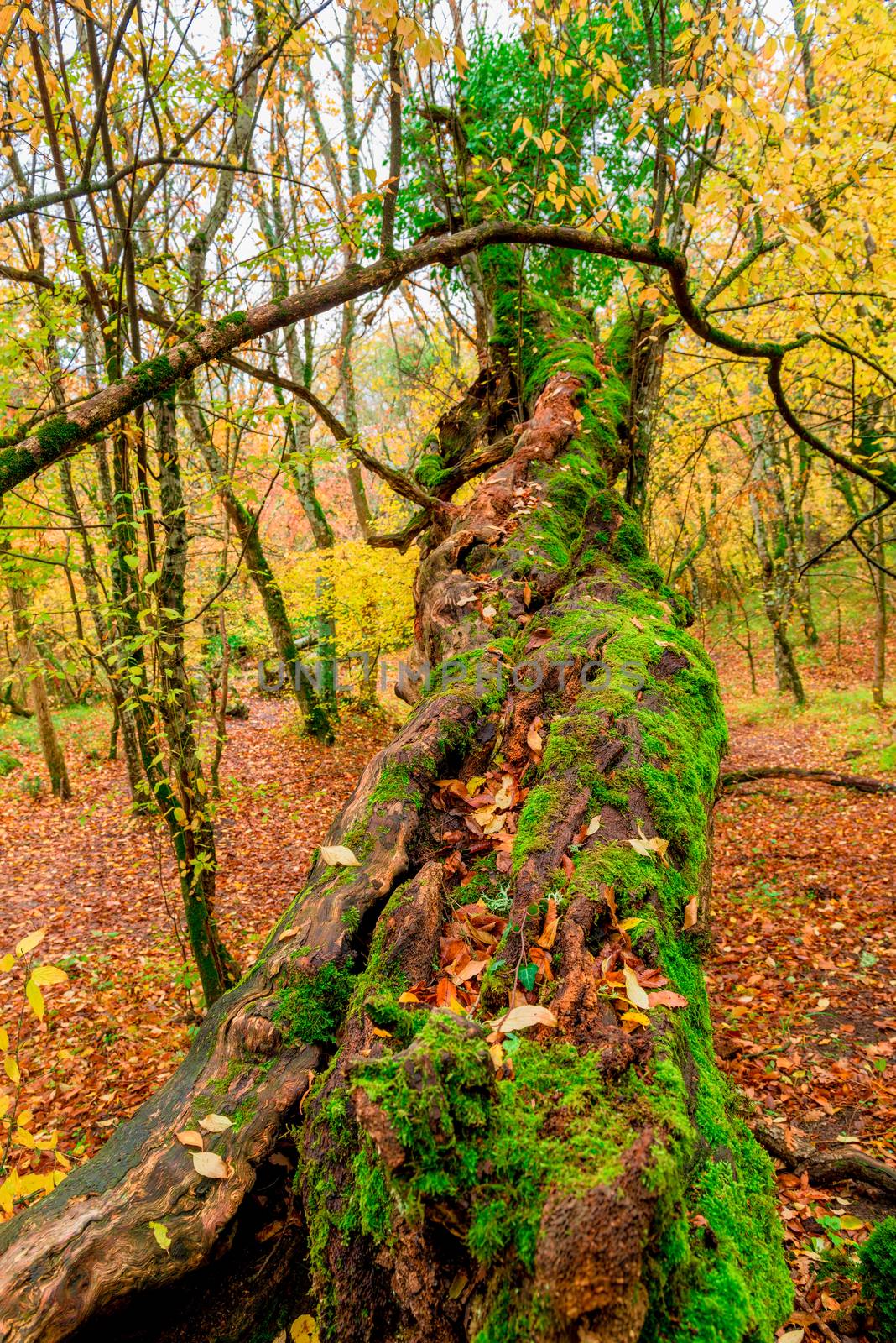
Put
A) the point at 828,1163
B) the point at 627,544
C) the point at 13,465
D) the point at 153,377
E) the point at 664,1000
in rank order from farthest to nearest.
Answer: the point at 627,544, the point at 828,1163, the point at 153,377, the point at 13,465, the point at 664,1000

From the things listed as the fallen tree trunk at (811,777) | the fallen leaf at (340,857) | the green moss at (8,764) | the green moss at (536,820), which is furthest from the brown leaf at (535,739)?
the green moss at (8,764)

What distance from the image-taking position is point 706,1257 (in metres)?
1.20

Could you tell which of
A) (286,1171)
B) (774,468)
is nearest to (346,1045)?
(286,1171)

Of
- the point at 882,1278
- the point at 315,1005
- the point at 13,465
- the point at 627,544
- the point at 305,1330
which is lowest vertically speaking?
the point at 882,1278

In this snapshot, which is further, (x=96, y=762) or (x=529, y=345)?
(x=96, y=762)

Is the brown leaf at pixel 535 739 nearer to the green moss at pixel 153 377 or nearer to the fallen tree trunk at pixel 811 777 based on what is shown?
the green moss at pixel 153 377

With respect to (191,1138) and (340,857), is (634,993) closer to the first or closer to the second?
(340,857)

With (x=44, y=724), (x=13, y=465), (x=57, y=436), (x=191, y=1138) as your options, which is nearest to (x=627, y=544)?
(x=57, y=436)

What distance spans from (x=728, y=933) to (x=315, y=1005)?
16.8 ft

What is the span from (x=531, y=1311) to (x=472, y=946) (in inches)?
35.5

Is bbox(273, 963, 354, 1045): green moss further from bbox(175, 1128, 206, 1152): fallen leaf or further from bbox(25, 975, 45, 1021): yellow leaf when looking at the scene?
bbox(25, 975, 45, 1021): yellow leaf

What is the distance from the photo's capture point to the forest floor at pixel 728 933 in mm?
3488

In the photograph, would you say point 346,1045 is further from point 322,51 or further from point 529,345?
point 529,345

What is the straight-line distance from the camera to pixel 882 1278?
1995 millimetres
